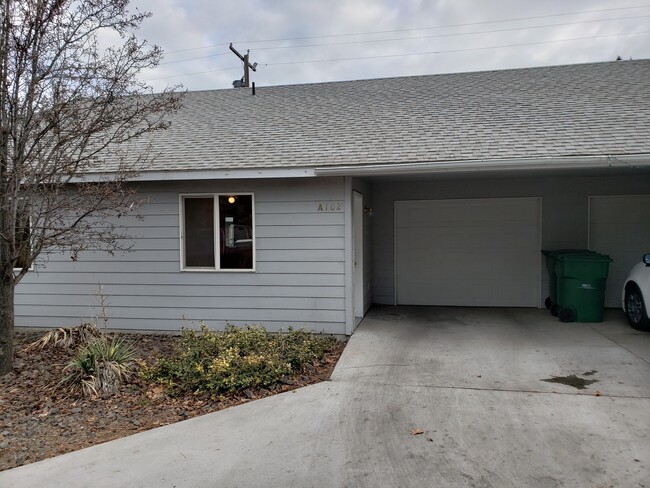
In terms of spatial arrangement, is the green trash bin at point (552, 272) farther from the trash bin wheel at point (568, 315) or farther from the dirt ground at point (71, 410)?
the dirt ground at point (71, 410)

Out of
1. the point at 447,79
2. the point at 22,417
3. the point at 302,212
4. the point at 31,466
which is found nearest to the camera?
the point at 31,466

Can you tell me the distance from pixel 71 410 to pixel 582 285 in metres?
7.29

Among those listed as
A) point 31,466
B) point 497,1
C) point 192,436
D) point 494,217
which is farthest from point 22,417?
point 497,1

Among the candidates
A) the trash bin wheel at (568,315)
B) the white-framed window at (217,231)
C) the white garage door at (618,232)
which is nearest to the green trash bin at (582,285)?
the trash bin wheel at (568,315)

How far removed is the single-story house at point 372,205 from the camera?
22.9ft

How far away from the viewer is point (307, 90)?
10.6 m

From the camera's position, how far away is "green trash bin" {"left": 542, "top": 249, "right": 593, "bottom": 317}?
8023 millimetres

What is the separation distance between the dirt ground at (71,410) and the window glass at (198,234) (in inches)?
83.0

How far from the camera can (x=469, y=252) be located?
908 cm

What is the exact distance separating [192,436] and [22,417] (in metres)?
1.82

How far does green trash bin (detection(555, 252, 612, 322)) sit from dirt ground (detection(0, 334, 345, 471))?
4277 mm

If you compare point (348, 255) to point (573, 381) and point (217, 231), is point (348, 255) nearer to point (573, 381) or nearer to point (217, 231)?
point (217, 231)

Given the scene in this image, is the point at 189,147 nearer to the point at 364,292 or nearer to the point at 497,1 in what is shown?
the point at 364,292

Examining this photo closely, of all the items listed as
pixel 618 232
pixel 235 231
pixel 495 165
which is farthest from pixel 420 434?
pixel 618 232
